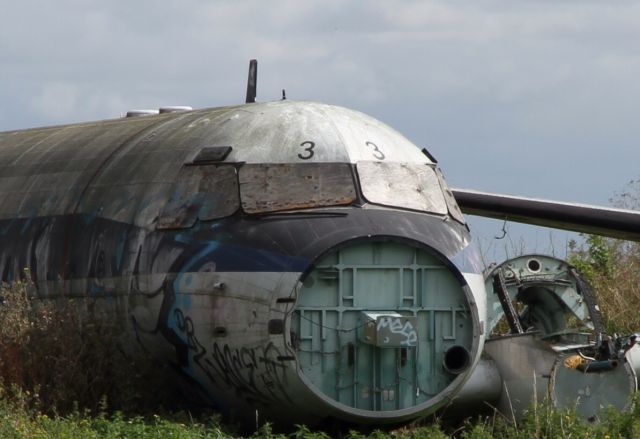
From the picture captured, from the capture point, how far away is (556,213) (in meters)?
22.1

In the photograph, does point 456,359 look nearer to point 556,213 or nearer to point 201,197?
point 201,197

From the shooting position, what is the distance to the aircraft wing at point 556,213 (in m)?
22.1

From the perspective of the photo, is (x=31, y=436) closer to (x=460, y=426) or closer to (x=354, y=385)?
(x=354, y=385)

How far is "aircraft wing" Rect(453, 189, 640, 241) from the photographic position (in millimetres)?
22141

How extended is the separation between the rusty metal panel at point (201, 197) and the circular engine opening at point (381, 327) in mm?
1246

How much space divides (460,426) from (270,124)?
11.7 feet

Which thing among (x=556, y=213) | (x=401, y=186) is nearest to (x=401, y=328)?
(x=401, y=186)

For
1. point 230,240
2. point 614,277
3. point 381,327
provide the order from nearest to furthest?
point 381,327
point 230,240
point 614,277

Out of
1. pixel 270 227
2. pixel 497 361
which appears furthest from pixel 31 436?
pixel 497 361

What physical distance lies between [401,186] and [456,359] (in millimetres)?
1698

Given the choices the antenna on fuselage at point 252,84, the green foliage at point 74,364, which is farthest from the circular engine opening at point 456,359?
the antenna on fuselage at point 252,84

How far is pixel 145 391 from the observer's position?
590 inches

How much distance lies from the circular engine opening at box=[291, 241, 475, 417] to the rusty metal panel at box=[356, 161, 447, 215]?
687 mm

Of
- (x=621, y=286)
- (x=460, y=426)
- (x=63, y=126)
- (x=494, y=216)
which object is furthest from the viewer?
(x=621, y=286)
